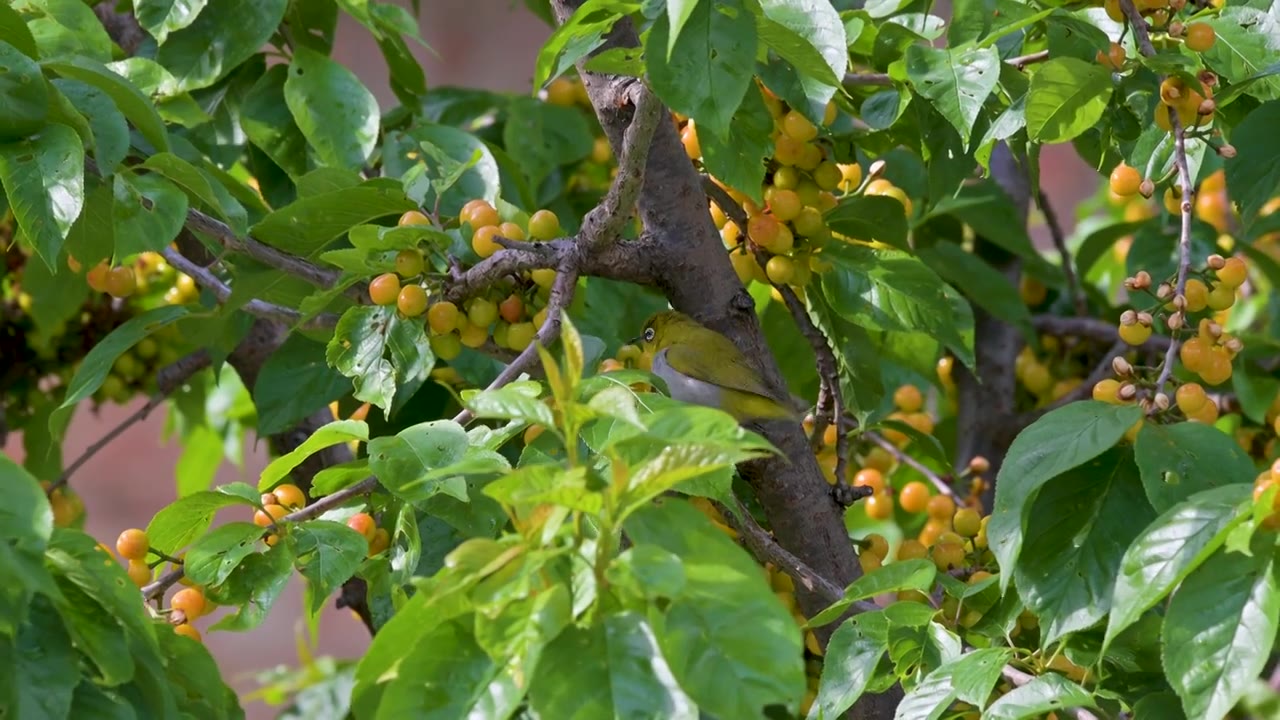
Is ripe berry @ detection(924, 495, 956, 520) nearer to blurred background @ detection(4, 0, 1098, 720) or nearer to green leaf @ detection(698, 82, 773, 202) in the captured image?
green leaf @ detection(698, 82, 773, 202)

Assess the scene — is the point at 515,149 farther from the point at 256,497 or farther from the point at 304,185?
the point at 256,497

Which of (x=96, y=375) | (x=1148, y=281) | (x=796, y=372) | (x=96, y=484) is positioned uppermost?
(x=1148, y=281)

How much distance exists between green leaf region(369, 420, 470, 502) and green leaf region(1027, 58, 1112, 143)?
50 cm

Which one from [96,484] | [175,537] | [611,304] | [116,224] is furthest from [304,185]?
[96,484]

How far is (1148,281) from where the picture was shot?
1.08 m

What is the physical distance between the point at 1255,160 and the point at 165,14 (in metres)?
1.05

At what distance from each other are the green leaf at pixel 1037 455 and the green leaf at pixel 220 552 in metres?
0.52

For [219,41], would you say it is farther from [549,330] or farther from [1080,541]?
[1080,541]

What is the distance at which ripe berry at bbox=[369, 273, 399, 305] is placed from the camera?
118 cm

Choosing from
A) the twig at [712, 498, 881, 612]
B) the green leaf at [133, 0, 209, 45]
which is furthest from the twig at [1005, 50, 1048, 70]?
the green leaf at [133, 0, 209, 45]

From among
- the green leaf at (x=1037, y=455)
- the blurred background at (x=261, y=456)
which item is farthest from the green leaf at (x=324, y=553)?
the blurred background at (x=261, y=456)

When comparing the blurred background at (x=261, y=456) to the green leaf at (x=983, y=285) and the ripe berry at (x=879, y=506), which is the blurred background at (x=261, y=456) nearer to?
the green leaf at (x=983, y=285)

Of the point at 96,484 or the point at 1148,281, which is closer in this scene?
the point at 1148,281

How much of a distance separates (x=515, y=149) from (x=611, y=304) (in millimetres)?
255
